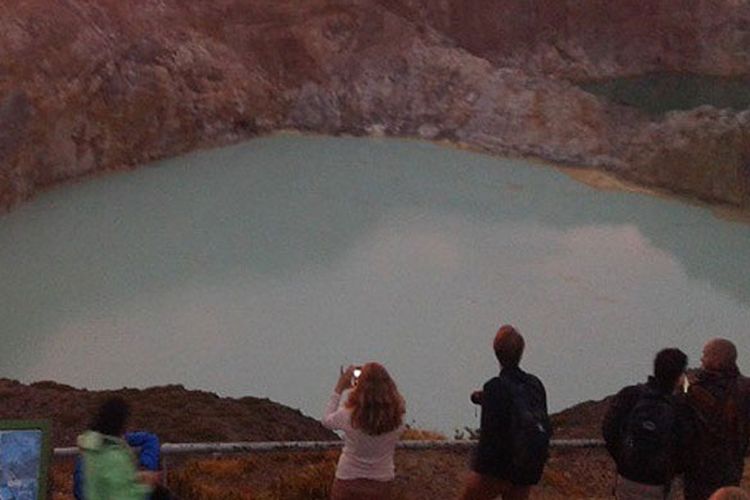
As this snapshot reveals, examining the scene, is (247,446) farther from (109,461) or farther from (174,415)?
(174,415)

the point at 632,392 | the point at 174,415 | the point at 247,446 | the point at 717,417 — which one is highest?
the point at 632,392

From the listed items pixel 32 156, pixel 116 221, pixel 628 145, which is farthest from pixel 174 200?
pixel 628 145

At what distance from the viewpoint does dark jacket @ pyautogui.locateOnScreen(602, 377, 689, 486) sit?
17.1ft

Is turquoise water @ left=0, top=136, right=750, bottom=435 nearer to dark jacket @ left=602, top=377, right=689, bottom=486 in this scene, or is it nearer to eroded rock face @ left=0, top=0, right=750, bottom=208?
eroded rock face @ left=0, top=0, right=750, bottom=208

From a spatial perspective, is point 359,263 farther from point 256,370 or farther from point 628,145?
point 628,145

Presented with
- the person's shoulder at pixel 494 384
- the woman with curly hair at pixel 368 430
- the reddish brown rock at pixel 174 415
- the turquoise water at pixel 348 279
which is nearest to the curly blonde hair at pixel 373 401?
the woman with curly hair at pixel 368 430

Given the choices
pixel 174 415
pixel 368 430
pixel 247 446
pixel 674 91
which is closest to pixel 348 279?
pixel 174 415

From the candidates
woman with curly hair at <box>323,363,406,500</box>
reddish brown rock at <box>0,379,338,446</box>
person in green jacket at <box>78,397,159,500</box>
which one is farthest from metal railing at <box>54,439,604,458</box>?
reddish brown rock at <box>0,379,338,446</box>

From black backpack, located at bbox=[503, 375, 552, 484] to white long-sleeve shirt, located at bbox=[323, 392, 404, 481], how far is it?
64 centimetres

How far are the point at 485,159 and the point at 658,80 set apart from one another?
503 inches

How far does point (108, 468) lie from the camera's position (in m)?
4.27

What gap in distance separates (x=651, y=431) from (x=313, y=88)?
26340 mm

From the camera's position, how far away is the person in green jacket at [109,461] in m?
4.27

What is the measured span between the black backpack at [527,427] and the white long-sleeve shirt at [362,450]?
64cm
